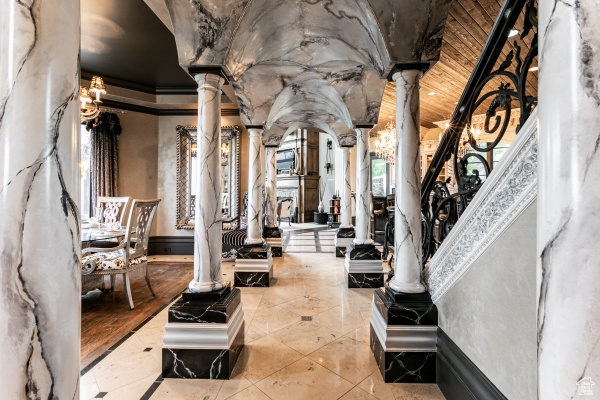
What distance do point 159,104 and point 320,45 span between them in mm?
4286

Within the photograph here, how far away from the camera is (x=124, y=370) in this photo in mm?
1998

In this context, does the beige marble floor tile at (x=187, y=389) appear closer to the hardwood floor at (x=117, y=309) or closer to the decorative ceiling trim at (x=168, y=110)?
the hardwood floor at (x=117, y=309)

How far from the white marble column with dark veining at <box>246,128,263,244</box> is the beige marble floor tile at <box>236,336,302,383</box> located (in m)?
2.01

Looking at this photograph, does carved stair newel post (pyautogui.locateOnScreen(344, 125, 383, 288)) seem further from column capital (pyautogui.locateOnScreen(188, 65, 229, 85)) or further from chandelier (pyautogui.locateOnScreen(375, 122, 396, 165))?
chandelier (pyautogui.locateOnScreen(375, 122, 396, 165))

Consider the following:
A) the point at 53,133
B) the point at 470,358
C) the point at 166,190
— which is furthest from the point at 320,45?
the point at 166,190

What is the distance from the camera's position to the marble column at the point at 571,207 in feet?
1.98

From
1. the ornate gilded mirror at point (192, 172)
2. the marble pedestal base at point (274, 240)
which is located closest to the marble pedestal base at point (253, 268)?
the marble pedestal base at point (274, 240)

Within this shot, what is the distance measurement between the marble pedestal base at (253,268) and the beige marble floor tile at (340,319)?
Result: 119 cm

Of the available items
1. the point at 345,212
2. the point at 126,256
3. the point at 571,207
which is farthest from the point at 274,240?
the point at 571,207

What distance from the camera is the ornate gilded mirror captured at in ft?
19.6

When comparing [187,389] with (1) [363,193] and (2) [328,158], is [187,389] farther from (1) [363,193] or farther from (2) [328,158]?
(2) [328,158]

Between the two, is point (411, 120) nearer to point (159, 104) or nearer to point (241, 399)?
point (241, 399)

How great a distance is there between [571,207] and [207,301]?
6.63ft

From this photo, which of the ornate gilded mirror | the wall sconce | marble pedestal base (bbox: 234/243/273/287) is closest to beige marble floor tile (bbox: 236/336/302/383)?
marble pedestal base (bbox: 234/243/273/287)
